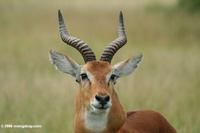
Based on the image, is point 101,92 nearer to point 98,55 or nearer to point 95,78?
point 95,78

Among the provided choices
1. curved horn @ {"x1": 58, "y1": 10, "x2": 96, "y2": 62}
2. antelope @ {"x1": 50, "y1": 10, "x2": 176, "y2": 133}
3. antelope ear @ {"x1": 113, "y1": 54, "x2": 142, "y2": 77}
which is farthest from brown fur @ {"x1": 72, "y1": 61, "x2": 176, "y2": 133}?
curved horn @ {"x1": 58, "y1": 10, "x2": 96, "y2": 62}

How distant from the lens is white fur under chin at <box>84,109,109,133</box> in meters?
7.59

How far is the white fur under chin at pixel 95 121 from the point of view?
7.59 m

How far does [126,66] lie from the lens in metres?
8.41

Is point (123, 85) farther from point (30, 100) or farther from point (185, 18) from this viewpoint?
point (185, 18)

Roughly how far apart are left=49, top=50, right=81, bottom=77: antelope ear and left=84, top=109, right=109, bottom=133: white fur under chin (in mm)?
723

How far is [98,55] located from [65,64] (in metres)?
10.6

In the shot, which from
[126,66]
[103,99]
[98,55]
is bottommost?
[98,55]

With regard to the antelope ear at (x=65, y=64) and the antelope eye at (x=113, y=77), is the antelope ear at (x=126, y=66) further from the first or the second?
the antelope ear at (x=65, y=64)

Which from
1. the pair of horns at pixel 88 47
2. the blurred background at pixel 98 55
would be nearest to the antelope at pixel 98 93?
the pair of horns at pixel 88 47

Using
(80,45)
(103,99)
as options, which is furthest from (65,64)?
(103,99)

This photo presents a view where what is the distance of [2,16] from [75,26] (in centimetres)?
336

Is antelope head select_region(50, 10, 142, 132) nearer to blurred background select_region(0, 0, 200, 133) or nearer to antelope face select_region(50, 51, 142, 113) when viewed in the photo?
antelope face select_region(50, 51, 142, 113)

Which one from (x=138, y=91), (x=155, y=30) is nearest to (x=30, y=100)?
(x=138, y=91)
